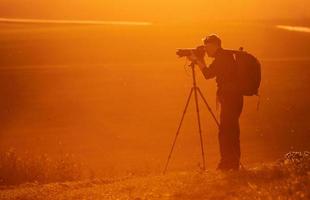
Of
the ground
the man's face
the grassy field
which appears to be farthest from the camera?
the grassy field

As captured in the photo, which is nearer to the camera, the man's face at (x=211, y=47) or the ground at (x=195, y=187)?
the ground at (x=195, y=187)

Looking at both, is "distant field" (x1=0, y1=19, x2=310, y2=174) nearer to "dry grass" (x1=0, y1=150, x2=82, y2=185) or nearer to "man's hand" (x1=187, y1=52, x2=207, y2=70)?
"dry grass" (x1=0, y1=150, x2=82, y2=185)

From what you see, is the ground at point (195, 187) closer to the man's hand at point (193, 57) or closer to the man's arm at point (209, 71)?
the man's arm at point (209, 71)

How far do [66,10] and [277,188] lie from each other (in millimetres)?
73917

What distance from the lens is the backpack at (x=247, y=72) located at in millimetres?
9406

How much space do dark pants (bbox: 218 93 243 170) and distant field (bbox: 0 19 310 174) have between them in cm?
557

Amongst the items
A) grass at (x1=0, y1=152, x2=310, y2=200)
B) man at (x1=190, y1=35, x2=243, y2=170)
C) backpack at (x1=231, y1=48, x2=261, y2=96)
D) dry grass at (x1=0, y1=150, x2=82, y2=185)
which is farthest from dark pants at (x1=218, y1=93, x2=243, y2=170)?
dry grass at (x1=0, y1=150, x2=82, y2=185)

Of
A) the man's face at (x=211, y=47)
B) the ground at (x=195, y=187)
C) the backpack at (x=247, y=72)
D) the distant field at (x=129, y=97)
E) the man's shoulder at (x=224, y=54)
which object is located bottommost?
the distant field at (x=129, y=97)

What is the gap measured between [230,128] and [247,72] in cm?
83

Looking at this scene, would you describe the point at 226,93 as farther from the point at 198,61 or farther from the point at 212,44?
the point at 212,44

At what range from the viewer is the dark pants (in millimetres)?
9812

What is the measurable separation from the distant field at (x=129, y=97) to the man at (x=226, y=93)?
559 cm

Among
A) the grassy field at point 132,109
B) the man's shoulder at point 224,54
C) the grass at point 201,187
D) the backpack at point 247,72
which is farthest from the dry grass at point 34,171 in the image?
the backpack at point 247,72

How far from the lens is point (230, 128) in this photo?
990 cm
